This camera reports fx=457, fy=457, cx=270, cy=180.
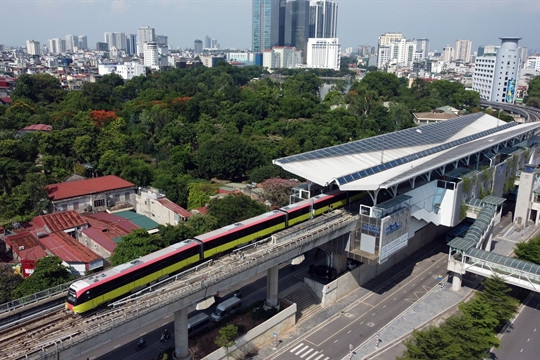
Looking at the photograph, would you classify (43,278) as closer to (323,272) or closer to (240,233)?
(240,233)

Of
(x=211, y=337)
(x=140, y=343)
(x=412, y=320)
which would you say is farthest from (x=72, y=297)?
(x=412, y=320)

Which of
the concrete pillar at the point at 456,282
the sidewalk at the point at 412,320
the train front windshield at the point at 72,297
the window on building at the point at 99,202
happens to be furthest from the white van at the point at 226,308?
the window on building at the point at 99,202

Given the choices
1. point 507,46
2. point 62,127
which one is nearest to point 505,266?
point 62,127

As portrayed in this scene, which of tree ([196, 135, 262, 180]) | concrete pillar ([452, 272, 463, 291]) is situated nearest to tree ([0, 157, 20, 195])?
tree ([196, 135, 262, 180])

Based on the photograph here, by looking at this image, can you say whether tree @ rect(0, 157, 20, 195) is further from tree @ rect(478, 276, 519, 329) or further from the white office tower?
the white office tower

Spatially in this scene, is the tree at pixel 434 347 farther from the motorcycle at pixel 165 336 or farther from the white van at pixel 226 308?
the motorcycle at pixel 165 336

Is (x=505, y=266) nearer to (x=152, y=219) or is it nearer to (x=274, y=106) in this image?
(x=152, y=219)

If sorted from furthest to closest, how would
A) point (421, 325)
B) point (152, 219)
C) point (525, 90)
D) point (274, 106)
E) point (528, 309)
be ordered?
point (525, 90)
point (274, 106)
point (152, 219)
point (528, 309)
point (421, 325)
